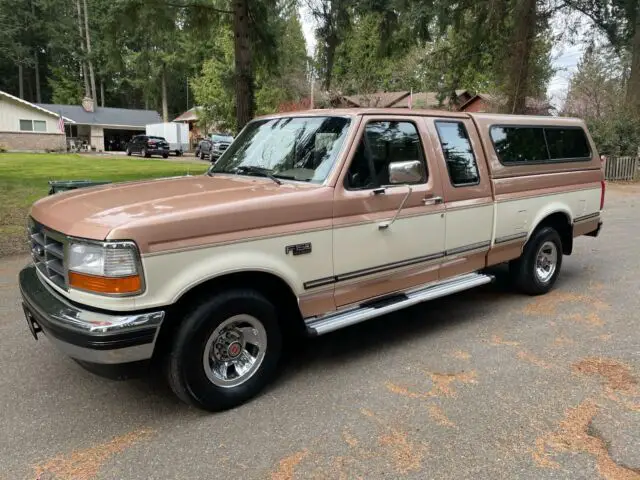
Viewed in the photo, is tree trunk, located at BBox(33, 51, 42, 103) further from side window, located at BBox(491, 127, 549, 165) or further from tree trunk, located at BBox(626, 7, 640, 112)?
side window, located at BBox(491, 127, 549, 165)

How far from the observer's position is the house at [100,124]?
4928 centimetres

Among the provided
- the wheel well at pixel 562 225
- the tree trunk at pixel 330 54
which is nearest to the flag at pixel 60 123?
the tree trunk at pixel 330 54

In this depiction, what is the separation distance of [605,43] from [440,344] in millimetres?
18606

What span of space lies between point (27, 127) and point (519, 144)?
46145 millimetres

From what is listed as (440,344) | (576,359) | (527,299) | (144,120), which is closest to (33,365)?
(440,344)

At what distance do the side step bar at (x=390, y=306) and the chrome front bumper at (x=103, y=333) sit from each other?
1.18m

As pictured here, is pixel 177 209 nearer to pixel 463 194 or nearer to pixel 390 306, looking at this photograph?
pixel 390 306

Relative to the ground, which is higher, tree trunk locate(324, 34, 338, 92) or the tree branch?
the tree branch

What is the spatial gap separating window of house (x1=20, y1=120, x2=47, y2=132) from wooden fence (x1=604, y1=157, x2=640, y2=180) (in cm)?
4175

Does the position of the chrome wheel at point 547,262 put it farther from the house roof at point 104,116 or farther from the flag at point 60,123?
the house roof at point 104,116

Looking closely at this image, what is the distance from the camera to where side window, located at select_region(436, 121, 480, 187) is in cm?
479

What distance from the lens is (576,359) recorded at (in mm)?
4262

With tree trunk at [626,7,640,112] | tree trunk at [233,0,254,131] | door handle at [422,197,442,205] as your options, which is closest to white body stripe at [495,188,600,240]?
door handle at [422,197,442,205]

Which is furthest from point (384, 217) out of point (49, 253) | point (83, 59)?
point (83, 59)
